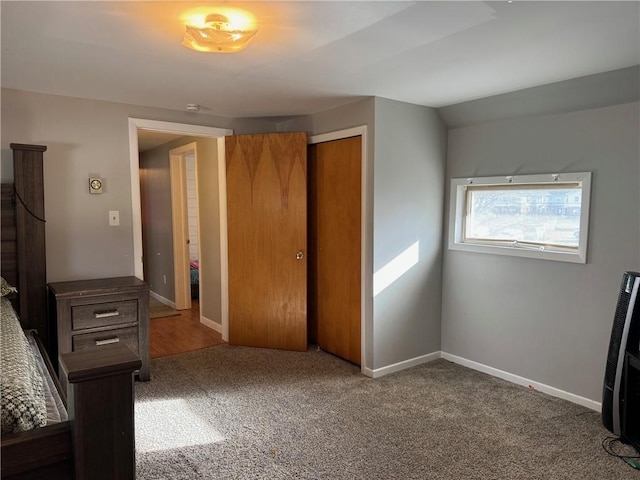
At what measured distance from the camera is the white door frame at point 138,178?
11.5 feet

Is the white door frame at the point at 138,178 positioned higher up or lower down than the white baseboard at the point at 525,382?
higher up

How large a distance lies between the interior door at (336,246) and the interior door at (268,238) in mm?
163

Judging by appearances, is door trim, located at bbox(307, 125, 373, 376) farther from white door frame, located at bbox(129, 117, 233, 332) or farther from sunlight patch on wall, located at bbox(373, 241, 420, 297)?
white door frame, located at bbox(129, 117, 233, 332)

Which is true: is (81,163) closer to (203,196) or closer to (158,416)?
(203,196)

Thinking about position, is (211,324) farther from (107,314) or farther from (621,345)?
(621,345)

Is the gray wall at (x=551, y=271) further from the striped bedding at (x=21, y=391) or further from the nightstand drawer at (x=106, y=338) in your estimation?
the striped bedding at (x=21, y=391)

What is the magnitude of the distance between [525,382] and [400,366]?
3.07 feet

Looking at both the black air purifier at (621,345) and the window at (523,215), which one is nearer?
the black air purifier at (621,345)

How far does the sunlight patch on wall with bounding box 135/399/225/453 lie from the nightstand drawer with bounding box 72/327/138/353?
0.44 m

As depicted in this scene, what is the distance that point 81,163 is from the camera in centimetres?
330

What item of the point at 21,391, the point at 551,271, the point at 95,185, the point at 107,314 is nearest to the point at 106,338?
the point at 107,314

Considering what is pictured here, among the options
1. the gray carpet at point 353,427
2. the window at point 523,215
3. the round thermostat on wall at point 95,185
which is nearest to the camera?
the gray carpet at point 353,427

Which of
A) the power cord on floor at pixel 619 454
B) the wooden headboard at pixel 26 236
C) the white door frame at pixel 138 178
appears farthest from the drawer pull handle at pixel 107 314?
the power cord on floor at pixel 619 454

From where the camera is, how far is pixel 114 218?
11.3 feet
